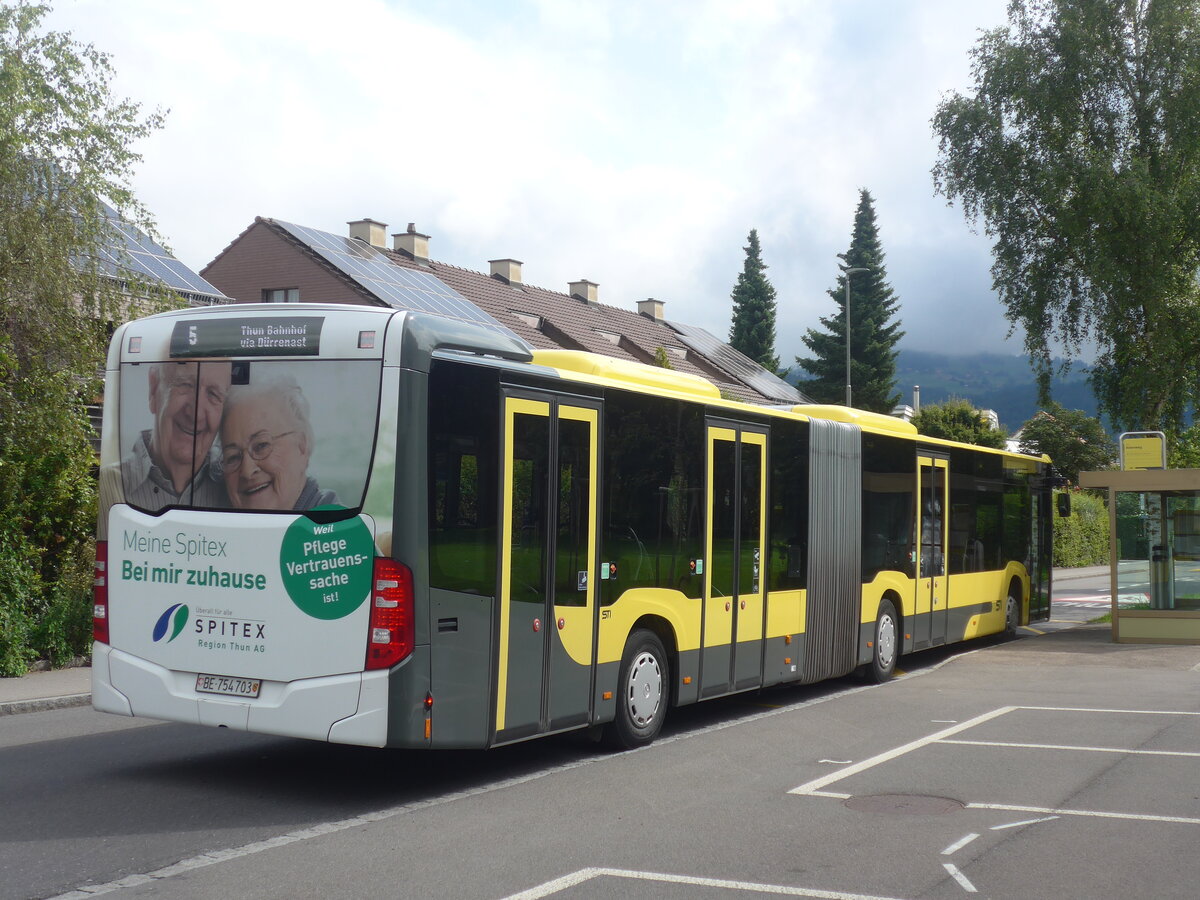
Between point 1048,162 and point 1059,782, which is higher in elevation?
point 1048,162

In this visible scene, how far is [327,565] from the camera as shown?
7.38 meters

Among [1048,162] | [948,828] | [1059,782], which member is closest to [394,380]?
[948,828]

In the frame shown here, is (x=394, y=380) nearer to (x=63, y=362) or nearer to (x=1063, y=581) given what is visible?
(x=63, y=362)

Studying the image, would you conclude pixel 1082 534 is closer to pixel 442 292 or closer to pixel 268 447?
pixel 442 292

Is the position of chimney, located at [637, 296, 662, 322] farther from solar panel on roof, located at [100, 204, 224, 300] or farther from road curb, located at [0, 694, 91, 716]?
road curb, located at [0, 694, 91, 716]

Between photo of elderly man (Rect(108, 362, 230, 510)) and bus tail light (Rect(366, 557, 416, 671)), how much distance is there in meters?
1.24

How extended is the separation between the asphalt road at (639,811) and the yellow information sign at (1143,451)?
379 inches

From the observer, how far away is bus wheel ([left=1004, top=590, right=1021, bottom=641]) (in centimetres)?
1937

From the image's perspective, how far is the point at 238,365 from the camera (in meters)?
7.78

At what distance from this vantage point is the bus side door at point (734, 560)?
35.1 ft

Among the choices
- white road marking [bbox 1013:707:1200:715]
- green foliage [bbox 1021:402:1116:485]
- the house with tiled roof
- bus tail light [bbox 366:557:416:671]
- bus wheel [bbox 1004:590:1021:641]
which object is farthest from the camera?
green foliage [bbox 1021:402:1116:485]

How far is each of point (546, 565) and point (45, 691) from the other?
21.5ft

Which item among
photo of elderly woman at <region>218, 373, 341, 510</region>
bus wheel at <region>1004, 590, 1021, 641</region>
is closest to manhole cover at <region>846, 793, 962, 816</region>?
photo of elderly woman at <region>218, 373, 341, 510</region>

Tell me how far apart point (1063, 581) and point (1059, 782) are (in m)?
34.1
